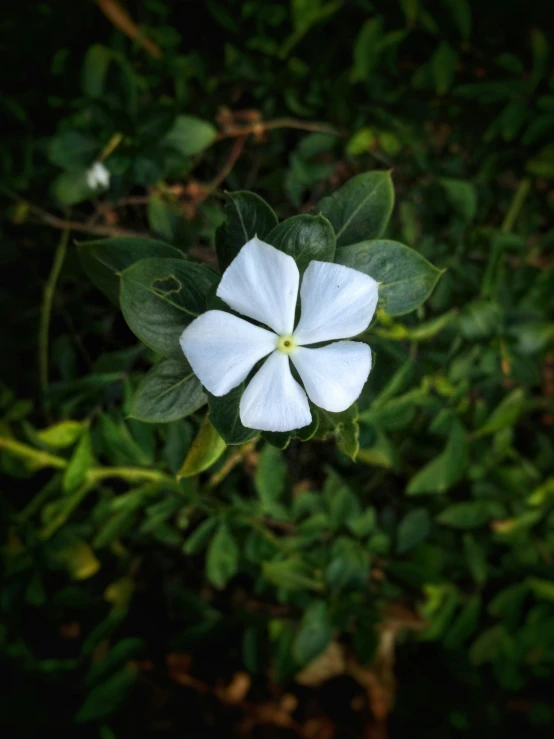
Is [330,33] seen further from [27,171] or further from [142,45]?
[27,171]

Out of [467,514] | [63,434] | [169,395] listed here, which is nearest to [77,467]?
[63,434]

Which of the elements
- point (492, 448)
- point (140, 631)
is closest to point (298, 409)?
point (492, 448)

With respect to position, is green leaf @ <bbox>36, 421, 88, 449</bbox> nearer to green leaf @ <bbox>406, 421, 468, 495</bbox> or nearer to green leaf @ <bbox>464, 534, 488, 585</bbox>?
green leaf @ <bbox>406, 421, 468, 495</bbox>

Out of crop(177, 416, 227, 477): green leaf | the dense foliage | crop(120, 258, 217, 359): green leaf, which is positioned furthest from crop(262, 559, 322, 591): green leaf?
crop(120, 258, 217, 359): green leaf

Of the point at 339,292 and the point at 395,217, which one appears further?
the point at 395,217

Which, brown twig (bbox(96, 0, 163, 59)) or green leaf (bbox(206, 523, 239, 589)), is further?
brown twig (bbox(96, 0, 163, 59))

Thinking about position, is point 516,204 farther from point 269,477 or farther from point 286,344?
point 286,344
